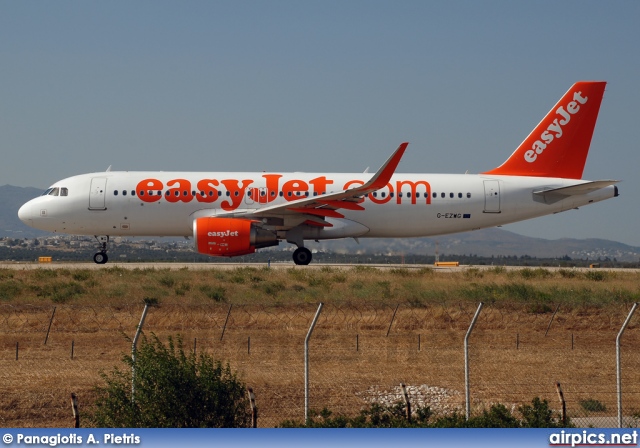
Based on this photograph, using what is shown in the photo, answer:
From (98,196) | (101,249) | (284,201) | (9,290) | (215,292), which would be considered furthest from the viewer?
(101,249)

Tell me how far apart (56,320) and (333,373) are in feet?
27.6

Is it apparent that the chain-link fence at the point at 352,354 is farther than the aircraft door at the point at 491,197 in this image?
No

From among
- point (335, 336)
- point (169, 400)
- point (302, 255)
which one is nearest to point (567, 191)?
point (302, 255)

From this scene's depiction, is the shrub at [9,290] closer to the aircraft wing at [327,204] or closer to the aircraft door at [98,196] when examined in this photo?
the aircraft door at [98,196]

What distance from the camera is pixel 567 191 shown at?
128 feet

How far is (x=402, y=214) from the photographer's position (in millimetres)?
38594

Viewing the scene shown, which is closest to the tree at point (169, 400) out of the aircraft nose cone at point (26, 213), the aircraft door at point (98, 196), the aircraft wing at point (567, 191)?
the aircraft door at point (98, 196)

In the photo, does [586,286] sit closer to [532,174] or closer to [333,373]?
[532,174]

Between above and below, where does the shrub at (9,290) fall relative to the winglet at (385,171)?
below

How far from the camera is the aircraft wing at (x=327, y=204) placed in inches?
1357

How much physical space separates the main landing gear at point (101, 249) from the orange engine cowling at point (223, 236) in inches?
224

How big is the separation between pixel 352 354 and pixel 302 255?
758 inches

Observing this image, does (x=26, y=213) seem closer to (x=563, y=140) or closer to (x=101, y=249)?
(x=101, y=249)

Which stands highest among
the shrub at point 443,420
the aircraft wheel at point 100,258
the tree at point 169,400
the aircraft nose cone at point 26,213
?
the aircraft nose cone at point 26,213
